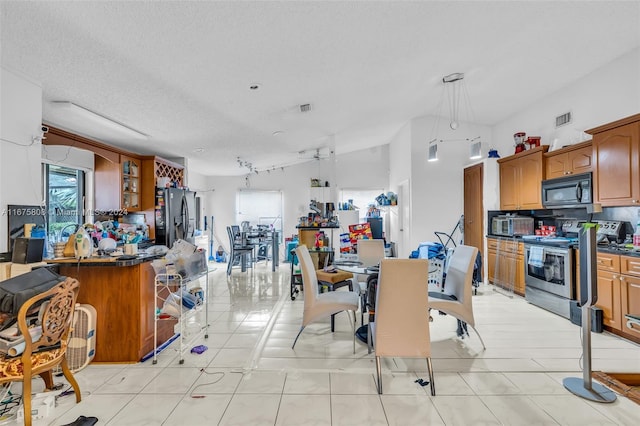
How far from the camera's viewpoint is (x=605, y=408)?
6.49 ft

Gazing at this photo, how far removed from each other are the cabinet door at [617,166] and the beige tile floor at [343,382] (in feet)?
4.83

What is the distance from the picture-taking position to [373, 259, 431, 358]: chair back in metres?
2.18

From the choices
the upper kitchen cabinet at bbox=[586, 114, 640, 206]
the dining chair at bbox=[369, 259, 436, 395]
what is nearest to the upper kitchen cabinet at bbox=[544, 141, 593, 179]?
the upper kitchen cabinet at bbox=[586, 114, 640, 206]

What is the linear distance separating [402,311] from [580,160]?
3.35m

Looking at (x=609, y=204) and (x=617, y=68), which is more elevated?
(x=617, y=68)

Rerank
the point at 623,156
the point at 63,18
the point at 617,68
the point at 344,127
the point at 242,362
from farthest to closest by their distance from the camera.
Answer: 1. the point at 344,127
2. the point at 617,68
3. the point at 623,156
4. the point at 242,362
5. the point at 63,18

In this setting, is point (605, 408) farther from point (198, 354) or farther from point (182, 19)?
point (182, 19)

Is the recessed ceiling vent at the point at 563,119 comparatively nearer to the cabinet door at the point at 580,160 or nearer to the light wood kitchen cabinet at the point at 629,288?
the cabinet door at the point at 580,160

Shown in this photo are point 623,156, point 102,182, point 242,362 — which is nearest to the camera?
point 242,362

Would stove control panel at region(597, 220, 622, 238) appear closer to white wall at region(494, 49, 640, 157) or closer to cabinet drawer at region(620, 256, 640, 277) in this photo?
cabinet drawer at region(620, 256, 640, 277)

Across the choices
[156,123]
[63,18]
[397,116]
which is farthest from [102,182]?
[397,116]

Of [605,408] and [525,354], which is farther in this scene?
[525,354]

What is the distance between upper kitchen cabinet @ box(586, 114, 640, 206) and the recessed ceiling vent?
995mm

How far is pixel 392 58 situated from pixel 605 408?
329 cm
